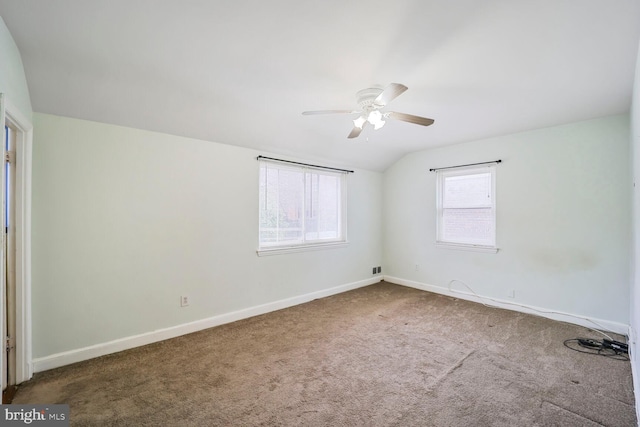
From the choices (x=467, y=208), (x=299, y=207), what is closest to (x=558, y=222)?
(x=467, y=208)

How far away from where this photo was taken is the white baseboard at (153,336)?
8.00ft

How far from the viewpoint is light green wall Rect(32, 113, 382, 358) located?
2.45 metres

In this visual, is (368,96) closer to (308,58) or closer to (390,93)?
(390,93)

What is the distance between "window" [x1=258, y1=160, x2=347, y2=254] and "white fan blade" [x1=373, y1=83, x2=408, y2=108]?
78.5 inches

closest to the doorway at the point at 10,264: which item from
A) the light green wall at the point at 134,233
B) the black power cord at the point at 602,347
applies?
the light green wall at the point at 134,233

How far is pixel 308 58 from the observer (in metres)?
2.14

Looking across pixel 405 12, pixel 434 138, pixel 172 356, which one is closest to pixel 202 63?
pixel 405 12

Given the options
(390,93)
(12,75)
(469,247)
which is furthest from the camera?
(469,247)

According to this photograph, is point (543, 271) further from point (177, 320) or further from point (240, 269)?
point (177, 320)

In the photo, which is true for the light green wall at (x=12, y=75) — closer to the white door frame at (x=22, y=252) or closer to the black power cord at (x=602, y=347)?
the white door frame at (x=22, y=252)

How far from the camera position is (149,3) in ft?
5.31

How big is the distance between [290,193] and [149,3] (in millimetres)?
2750

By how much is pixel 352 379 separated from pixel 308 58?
100 inches

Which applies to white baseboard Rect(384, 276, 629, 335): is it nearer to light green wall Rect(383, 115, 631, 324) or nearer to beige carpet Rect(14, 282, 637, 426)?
light green wall Rect(383, 115, 631, 324)
